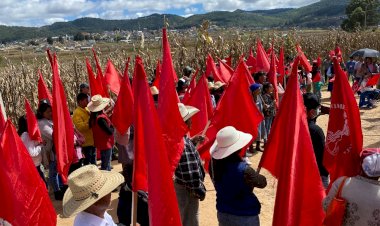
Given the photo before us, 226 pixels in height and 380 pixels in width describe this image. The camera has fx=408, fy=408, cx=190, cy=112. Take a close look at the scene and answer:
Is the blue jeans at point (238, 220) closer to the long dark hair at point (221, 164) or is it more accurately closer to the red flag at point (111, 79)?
the long dark hair at point (221, 164)

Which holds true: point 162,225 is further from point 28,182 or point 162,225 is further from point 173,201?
point 28,182

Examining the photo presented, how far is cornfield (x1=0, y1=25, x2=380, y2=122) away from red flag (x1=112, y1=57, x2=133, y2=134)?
2.17 feet

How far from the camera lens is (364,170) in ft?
10.6

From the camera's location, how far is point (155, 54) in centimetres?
1756

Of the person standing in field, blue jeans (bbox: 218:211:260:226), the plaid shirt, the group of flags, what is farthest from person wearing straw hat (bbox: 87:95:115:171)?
blue jeans (bbox: 218:211:260:226)

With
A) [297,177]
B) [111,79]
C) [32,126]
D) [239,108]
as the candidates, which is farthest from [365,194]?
[111,79]

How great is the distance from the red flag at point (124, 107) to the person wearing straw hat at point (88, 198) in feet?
8.48

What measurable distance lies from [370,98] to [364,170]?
11971 millimetres

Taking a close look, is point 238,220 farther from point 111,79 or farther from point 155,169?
point 111,79

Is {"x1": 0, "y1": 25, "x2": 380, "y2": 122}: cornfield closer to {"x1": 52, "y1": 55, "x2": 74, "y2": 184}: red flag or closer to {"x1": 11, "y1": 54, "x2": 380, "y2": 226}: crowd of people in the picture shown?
{"x1": 52, "y1": 55, "x2": 74, "y2": 184}: red flag

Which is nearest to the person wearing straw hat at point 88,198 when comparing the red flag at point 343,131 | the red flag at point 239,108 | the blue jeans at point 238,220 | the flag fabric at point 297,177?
the blue jeans at point 238,220

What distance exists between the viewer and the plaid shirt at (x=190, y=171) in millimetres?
4461

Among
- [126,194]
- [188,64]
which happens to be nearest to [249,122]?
[126,194]

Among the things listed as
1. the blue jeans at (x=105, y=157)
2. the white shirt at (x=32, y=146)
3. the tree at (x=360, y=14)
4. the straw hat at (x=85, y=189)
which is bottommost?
the blue jeans at (x=105, y=157)
